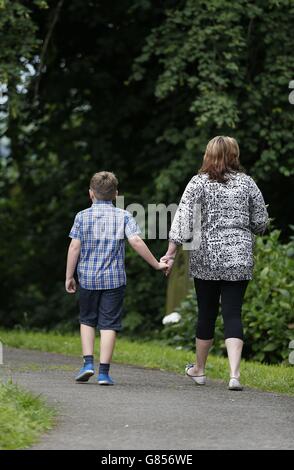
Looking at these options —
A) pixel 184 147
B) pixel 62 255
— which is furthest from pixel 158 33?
pixel 62 255

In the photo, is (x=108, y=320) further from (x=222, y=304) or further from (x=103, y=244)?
(x=222, y=304)

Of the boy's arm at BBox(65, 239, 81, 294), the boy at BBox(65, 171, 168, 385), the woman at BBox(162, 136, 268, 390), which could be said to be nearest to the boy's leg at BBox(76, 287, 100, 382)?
the boy at BBox(65, 171, 168, 385)

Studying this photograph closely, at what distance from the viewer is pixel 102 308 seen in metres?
8.02

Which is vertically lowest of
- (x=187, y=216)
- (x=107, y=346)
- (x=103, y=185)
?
(x=107, y=346)

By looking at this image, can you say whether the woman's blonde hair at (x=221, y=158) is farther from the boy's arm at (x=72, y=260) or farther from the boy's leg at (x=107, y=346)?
the boy's leg at (x=107, y=346)

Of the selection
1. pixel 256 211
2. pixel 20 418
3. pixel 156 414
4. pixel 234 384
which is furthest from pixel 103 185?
pixel 20 418

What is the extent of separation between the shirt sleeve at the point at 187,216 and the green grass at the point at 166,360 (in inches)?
50.9

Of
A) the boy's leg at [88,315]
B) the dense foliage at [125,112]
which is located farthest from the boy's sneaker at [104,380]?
the dense foliage at [125,112]

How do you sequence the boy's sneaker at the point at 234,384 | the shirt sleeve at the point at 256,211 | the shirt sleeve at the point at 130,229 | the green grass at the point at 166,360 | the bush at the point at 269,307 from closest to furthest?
the boy's sneaker at the point at 234,384, the shirt sleeve at the point at 256,211, the shirt sleeve at the point at 130,229, the green grass at the point at 166,360, the bush at the point at 269,307

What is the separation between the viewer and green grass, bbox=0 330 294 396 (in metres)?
8.30

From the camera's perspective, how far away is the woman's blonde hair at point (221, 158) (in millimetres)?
7738

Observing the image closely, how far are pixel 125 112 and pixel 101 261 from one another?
825 cm
